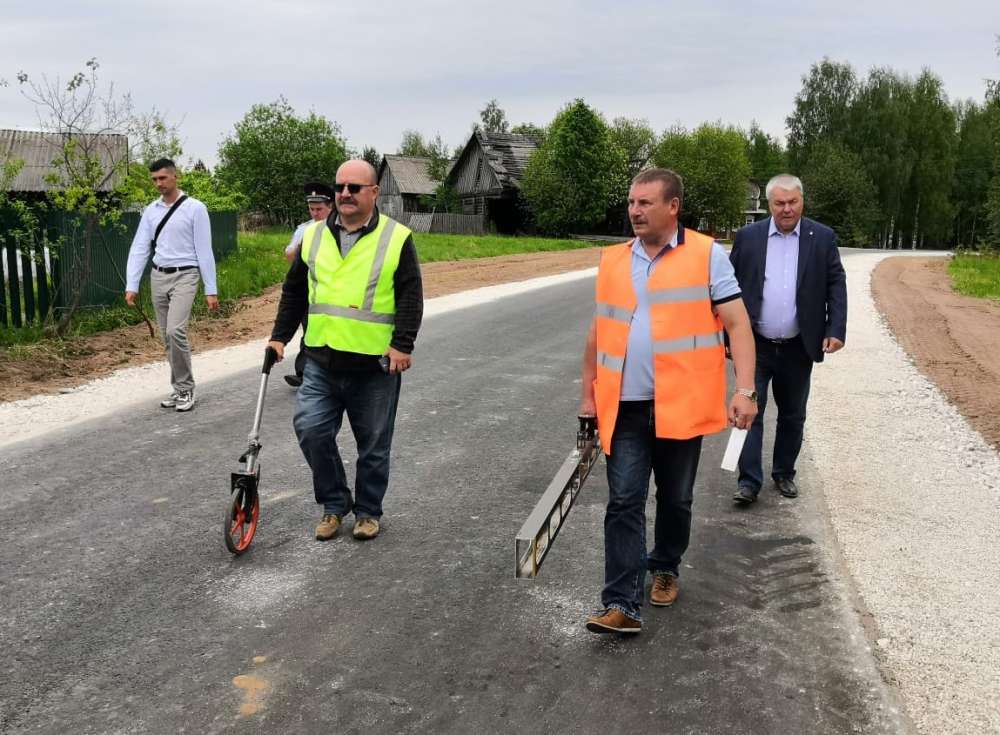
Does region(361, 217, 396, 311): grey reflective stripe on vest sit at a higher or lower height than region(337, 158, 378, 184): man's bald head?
lower

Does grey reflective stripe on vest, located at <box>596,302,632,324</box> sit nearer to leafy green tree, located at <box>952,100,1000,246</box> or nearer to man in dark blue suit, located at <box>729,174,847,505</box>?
man in dark blue suit, located at <box>729,174,847,505</box>

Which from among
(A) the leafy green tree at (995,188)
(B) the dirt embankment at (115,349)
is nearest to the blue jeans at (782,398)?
(B) the dirt embankment at (115,349)

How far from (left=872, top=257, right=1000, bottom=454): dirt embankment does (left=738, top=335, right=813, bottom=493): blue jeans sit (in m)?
2.49

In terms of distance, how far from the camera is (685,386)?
3676 millimetres

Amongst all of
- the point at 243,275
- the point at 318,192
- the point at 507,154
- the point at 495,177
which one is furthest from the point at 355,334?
the point at 507,154

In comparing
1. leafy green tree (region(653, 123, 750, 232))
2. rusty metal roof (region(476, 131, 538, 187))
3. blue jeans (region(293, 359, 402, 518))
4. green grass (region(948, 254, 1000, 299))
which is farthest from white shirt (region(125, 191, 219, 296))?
leafy green tree (region(653, 123, 750, 232))

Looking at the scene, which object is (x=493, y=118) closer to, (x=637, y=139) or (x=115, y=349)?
(x=637, y=139)

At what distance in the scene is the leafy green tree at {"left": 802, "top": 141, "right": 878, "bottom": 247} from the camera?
218 feet

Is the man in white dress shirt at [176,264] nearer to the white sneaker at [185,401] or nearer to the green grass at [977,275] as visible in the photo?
the white sneaker at [185,401]

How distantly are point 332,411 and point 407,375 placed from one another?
448 centimetres

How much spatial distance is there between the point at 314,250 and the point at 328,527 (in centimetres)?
146

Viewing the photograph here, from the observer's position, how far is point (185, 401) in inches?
309

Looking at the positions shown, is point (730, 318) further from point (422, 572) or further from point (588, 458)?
point (422, 572)

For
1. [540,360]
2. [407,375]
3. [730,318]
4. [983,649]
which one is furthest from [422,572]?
[540,360]
